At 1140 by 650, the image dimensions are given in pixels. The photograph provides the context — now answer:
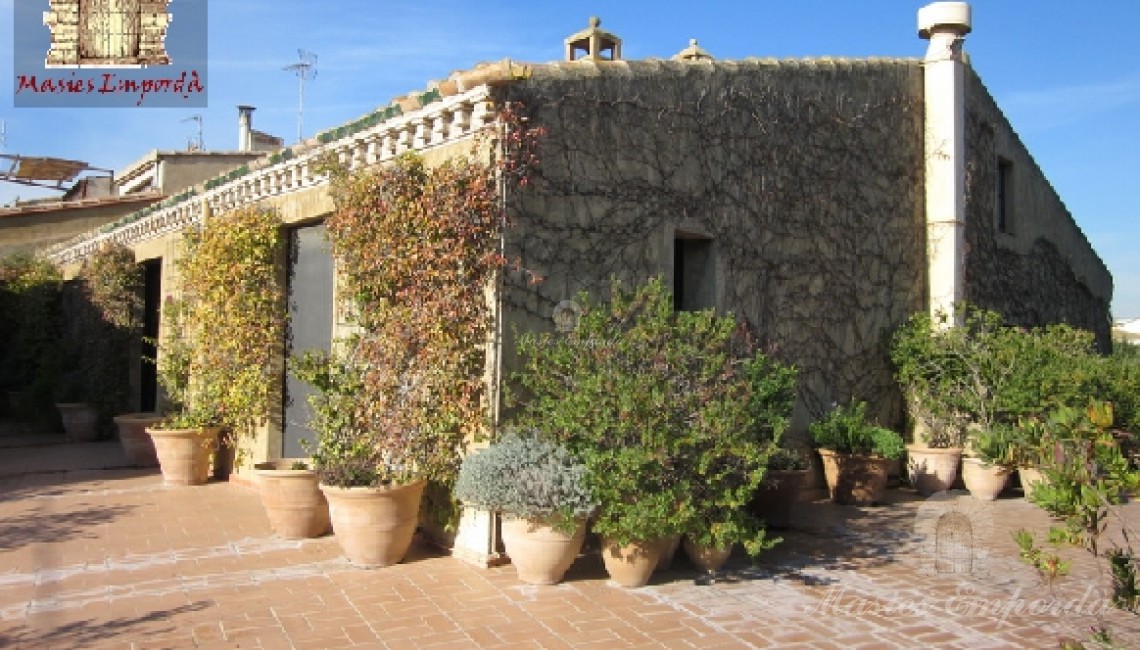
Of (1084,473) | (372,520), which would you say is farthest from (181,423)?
(1084,473)

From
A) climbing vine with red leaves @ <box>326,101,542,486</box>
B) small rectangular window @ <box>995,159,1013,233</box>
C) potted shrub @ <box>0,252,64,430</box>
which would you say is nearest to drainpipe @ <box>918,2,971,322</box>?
small rectangular window @ <box>995,159,1013,233</box>

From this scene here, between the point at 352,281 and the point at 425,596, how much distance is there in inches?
104

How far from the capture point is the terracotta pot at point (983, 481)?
898cm

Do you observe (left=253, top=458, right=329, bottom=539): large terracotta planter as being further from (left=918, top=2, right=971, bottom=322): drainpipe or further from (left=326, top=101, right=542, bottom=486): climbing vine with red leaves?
(left=918, top=2, right=971, bottom=322): drainpipe

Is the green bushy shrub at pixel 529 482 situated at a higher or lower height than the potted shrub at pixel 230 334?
lower

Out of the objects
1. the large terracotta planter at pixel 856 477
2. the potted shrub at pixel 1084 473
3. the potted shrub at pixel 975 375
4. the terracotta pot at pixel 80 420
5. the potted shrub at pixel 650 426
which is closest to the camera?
the potted shrub at pixel 1084 473

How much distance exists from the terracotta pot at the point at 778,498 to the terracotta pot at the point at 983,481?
9.09ft

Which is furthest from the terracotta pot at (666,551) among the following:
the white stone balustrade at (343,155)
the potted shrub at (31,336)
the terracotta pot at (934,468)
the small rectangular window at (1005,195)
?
the potted shrub at (31,336)

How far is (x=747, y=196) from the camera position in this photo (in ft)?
27.5

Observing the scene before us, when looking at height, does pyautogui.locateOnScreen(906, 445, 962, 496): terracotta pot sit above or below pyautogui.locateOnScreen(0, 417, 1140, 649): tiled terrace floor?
above

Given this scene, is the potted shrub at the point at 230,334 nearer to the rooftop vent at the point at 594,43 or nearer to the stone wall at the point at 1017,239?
the rooftop vent at the point at 594,43

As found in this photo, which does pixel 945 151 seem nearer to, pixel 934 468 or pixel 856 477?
pixel 934 468

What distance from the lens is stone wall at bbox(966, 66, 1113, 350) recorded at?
11.0 meters

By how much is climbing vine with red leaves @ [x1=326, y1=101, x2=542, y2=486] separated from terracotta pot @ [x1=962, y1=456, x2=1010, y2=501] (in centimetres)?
567
